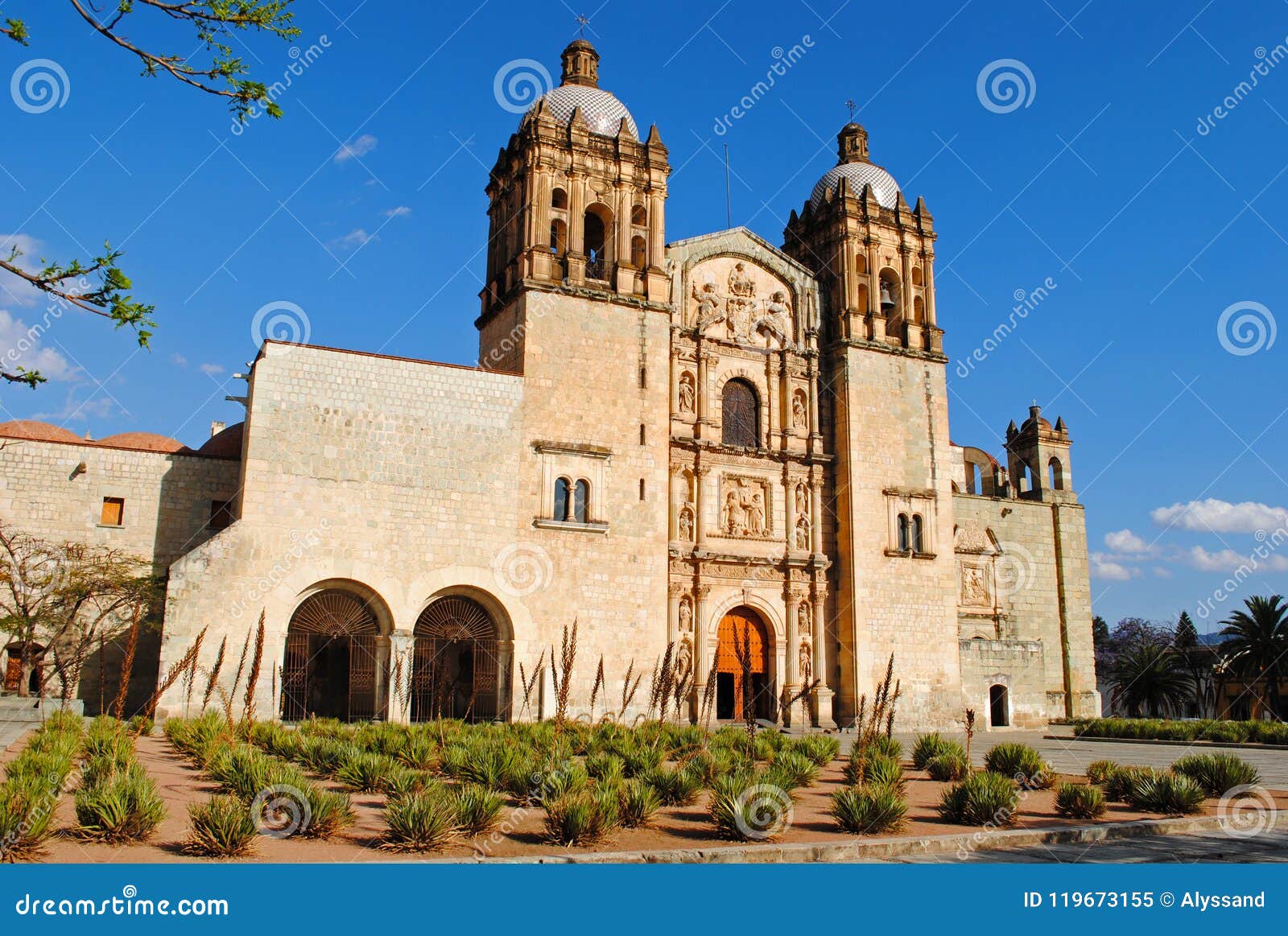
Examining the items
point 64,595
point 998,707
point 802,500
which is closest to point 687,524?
point 802,500

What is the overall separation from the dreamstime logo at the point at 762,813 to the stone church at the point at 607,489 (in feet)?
30.2

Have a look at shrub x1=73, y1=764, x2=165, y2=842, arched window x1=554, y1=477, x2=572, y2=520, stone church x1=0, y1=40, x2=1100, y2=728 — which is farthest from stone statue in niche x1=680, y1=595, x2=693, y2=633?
shrub x1=73, y1=764, x2=165, y2=842

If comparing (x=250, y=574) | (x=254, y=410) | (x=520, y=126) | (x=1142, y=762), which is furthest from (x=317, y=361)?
(x=1142, y=762)

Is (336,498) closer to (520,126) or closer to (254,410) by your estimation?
(254,410)

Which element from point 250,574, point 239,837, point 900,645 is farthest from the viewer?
point 900,645

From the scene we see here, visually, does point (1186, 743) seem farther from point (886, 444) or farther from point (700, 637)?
point (700, 637)

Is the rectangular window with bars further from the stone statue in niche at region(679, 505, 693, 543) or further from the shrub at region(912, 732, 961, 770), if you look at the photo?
the shrub at region(912, 732, 961, 770)

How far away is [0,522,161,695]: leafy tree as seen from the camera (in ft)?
71.8

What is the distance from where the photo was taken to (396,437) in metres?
24.0

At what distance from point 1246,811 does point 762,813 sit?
19.4 feet

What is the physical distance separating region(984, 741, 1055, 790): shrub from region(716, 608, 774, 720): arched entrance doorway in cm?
1227

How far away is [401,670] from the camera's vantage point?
2194 cm

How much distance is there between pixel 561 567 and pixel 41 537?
464 inches

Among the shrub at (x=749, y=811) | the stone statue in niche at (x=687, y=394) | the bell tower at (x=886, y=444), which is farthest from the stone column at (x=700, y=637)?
the shrub at (x=749, y=811)
